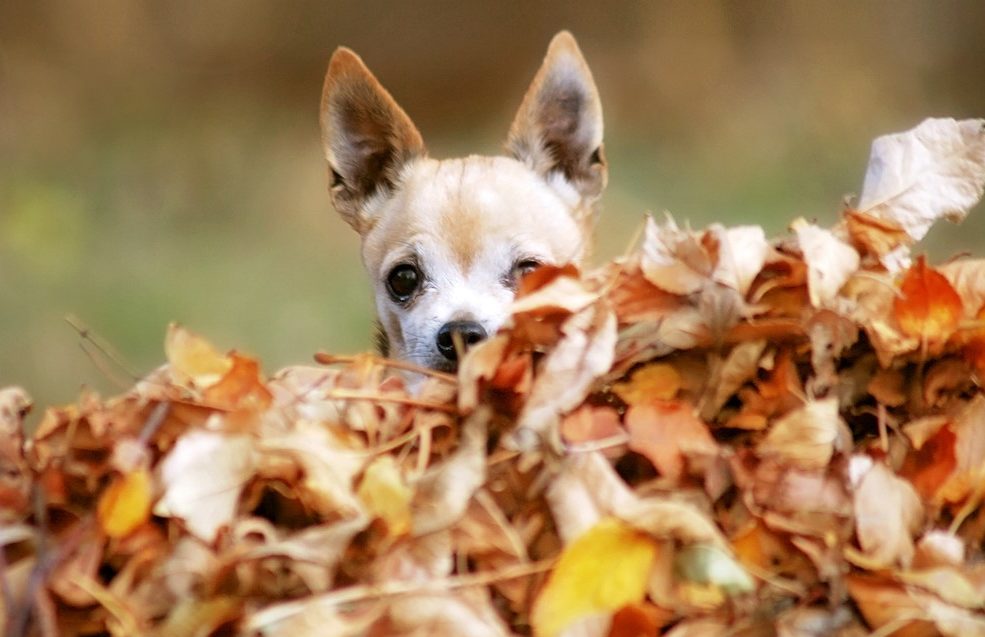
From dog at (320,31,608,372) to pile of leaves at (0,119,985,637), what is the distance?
471 mm

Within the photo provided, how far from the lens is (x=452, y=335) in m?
1.08

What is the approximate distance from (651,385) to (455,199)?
72 centimetres

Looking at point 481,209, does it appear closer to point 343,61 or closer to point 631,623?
point 343,61

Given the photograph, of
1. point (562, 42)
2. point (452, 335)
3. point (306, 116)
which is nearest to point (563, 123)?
point (562, 42)

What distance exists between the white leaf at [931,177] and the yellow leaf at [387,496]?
0.43 m

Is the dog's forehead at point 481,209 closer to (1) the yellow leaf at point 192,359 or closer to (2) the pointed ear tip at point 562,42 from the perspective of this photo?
(2) the pointed ear tip at point 562,42

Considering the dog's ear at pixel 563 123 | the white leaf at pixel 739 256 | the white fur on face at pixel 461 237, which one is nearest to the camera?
the white leaf at pixel 739 256

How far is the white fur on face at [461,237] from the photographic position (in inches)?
47.7

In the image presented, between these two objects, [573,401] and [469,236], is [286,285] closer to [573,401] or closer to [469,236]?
[469,236]

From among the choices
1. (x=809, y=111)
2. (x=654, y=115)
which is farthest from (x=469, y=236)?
(x=809, y=111)

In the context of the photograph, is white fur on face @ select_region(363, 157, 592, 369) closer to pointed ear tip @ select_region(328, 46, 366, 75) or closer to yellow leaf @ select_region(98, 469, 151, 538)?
pointed ear tip @ select_region(328, 46, 366, 75)

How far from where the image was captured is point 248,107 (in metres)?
1.81

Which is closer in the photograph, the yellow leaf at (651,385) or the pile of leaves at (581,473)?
the pile of leaves at (581,473)

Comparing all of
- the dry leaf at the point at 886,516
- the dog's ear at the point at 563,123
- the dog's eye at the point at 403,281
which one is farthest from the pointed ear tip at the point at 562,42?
the dry leaf at the point at 886,516
